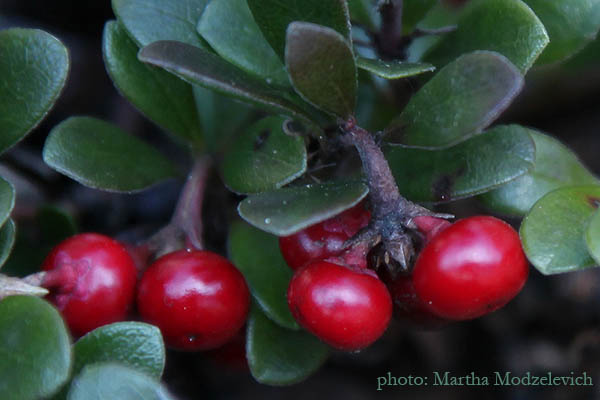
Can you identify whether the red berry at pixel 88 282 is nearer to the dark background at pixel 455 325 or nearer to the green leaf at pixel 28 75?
the green leaf at pixel 28 75

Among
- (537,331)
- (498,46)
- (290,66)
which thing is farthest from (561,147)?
(537,331)

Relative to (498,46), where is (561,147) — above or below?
below

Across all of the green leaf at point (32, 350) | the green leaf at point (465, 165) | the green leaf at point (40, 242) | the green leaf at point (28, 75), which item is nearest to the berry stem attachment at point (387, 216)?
the green leaf at point (465, 165)

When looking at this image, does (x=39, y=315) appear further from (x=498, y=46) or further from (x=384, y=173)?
(x=498, y=46)

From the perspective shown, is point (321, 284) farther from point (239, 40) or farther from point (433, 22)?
point (433, 22)

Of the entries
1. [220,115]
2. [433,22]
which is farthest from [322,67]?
[433,22]

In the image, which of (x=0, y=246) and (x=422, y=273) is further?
(x=0, y=246)

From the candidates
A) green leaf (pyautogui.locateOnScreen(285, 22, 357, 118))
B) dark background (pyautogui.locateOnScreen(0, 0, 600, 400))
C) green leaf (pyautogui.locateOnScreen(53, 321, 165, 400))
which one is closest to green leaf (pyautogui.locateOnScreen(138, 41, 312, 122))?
green leaf (pyautogui.locateOnScreen(285, 22, 357, 118))
